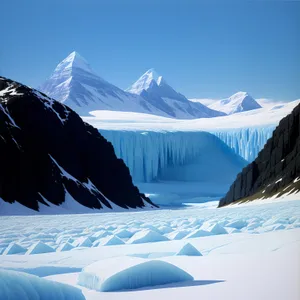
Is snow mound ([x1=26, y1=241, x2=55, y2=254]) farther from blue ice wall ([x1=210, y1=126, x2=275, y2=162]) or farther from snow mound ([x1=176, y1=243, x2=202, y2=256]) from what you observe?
blue ice wall ([x1=210, y1=126, x2=275, y2=162])

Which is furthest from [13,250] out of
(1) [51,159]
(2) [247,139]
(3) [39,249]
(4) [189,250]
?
(2) [247,139]

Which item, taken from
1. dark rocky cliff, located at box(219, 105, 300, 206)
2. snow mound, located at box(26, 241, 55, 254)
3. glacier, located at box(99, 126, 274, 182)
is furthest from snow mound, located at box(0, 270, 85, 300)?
glacier, located at box(99, 126, 274, 182)

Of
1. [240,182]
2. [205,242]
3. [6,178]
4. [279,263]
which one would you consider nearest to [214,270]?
[279,263]

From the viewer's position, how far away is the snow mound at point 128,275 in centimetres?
431

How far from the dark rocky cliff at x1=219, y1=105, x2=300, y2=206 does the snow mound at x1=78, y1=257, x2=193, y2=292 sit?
26.6m

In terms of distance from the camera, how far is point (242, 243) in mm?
7680

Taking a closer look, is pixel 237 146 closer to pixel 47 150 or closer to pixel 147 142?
pixel 147 142

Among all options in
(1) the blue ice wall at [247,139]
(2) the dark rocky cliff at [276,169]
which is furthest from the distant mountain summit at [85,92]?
(2) the dark rocky cliff at [276,169]

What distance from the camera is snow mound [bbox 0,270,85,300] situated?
3.21 meters

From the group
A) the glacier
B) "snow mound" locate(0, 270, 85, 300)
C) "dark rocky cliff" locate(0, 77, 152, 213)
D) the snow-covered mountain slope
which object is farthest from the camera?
the snow-covered mountain slope

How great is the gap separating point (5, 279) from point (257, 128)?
7708 centimetres

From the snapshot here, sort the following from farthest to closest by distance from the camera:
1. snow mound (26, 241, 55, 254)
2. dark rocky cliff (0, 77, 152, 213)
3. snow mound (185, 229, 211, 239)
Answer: dark rocky cliff (0, 77, 152, 213)
snow mound (185, 229, 211, 239)
snow mound (26, 241, 55, 254)

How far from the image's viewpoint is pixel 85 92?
568 feet

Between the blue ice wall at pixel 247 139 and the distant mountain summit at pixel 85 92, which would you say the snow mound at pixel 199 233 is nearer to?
the blue ice wall at pixel 247 139
